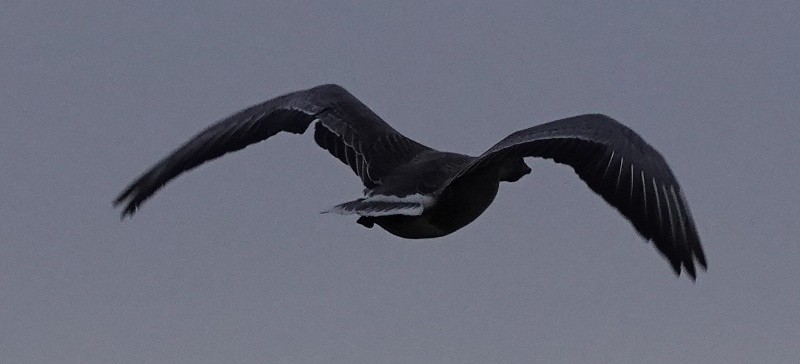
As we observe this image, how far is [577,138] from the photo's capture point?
44.8 ft

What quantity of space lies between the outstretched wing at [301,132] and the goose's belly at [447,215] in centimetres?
107

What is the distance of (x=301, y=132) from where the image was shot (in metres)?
A: 16.4

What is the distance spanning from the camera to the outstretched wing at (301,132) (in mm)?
15820

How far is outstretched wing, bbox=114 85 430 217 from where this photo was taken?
15.8 metres

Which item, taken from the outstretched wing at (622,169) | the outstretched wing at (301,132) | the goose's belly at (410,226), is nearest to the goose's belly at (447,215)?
the goose's belly at (410,226)

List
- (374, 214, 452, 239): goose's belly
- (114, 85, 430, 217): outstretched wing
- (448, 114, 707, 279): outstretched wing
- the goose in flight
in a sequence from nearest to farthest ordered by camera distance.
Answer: (448, 114, 707, 279): outstretched wing → the goose in flight → (374, 214, 452, 239): goose's belly → (114, 85, 430, 217): outstretched wing

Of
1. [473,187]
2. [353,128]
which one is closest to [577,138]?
[473,187]

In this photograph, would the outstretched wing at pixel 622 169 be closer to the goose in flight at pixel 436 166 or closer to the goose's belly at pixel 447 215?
the goose in flight at pixel 436 166

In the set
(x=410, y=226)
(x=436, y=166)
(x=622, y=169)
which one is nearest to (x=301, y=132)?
(x=436, y=166)

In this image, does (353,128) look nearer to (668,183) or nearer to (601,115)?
(601,115)

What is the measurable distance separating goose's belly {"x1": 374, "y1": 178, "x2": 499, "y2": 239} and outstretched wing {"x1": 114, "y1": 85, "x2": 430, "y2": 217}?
107cm

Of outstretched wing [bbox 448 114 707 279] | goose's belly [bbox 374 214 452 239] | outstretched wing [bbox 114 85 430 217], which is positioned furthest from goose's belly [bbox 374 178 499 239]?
outstretched wing [bbox 114 85 430 217]

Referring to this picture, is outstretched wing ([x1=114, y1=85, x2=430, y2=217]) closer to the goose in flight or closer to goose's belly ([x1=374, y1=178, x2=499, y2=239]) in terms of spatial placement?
the goose in flight

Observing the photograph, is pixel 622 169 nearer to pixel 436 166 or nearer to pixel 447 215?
pixel 447 215
